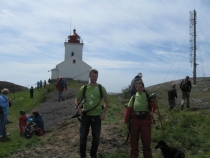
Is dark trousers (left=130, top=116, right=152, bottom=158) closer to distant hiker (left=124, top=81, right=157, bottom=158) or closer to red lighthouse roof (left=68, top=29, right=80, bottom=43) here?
distant hiker (left=124, top=81, right=157, bottom=158)

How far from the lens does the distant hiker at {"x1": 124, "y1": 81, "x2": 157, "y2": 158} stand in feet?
22.0

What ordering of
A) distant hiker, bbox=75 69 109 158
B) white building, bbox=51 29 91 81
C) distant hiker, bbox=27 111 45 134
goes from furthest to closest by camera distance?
1. white building, bbox=51 29 91 81
2. distant hiker, bbox=27 111 45 134
3. distant hiker, bbox=75 69 109 158

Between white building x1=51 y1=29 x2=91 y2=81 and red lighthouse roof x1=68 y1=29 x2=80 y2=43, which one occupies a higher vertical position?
red lighthouse roof x1=68 y1=29 x2=80 y2=43

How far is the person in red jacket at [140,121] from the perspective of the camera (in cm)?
671

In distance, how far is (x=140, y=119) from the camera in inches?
266

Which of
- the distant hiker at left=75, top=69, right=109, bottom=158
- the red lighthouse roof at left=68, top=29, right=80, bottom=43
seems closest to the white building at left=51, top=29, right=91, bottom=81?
the red lighthouse roof at left=68, top=29, right=80, bottom=43

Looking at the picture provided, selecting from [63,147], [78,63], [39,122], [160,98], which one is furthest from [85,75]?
[63,147]

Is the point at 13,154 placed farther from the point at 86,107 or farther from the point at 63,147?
the point at 86,107

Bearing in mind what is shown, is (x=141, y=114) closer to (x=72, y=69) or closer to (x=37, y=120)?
(x=37, y=120)

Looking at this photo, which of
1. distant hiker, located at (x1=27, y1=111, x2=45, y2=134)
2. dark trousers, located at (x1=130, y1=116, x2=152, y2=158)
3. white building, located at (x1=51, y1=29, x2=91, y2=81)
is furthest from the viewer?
white building, located at (x1=51, y1=29, x2=91, y2=81)

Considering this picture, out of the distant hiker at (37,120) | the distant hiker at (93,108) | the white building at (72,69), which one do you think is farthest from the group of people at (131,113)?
the white building at (72,69)

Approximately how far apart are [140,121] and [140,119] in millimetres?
44

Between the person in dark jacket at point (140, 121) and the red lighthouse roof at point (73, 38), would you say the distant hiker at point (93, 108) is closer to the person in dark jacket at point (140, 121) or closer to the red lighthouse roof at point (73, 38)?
the person in dark jacket at point (140, 121)

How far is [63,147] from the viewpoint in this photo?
8703mm
